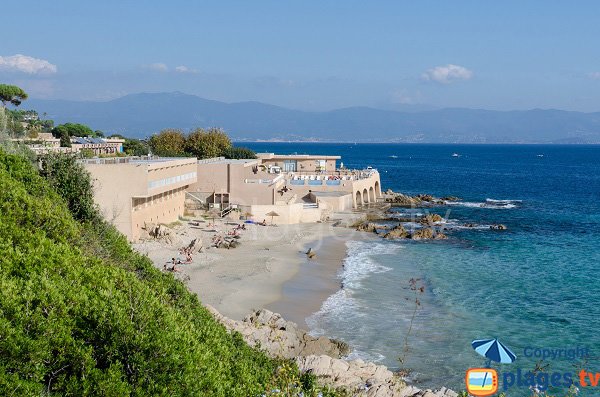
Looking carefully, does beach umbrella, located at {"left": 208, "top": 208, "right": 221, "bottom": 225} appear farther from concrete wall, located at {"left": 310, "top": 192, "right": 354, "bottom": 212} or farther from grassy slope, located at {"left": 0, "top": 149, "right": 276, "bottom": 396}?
grassy slope, located at {"left": 0, "top": 149, "right": 276, "bottom": 396}

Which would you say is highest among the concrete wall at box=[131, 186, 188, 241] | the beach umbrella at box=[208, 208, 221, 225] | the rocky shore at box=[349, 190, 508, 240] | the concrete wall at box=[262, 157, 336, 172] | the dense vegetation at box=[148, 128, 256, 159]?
the dense vegetation at box=[148, 128, 256, 159]

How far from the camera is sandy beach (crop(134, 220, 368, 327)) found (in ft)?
79.9

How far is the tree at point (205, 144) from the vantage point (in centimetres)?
6109

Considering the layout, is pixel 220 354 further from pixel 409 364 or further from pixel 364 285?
pixel 364 285

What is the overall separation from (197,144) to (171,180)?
25.9 m

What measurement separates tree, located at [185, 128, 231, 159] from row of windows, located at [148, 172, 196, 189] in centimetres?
1954

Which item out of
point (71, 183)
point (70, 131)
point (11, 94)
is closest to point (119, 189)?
point (71, 183)

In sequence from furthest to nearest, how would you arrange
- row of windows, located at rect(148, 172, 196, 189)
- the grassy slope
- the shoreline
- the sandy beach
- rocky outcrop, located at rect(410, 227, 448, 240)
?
1. rocky outcrop, located at rect(410, 227, 448, 240)
2. row of windows, located at rect(148, 172, 196, 189)
3. the sandy beach
4. the shoreline
5. the grassy slope

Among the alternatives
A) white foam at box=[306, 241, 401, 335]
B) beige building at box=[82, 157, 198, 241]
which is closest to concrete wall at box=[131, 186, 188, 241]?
beige building at box=[82, 157, 198, 241]

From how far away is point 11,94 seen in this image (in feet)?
212

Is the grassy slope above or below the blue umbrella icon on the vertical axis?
above

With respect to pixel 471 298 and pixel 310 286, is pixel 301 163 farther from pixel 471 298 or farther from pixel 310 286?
pixel 471 298

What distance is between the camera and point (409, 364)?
18.1m

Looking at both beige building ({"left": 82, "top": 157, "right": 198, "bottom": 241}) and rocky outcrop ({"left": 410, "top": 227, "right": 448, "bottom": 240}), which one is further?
rocky outcrop ({"left": 410, "top": 227, "right": 448, "bottom": 240})
